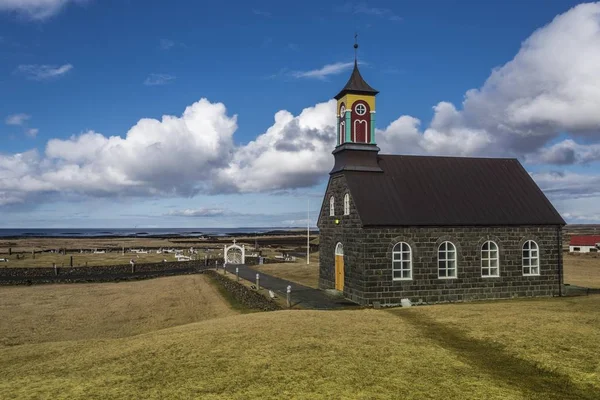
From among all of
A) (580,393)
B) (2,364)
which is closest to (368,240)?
(580,393)

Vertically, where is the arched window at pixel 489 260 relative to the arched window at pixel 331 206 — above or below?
below

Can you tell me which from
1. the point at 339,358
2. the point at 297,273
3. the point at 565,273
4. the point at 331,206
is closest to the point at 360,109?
the point at 331,206

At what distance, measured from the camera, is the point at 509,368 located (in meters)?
14.1

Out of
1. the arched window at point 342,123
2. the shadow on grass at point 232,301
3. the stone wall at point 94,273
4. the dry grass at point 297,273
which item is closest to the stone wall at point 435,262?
the arched window at point 342,123

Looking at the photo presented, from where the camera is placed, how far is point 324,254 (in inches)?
1281

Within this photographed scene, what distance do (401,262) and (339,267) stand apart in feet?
16.2

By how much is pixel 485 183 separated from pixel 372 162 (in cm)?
777

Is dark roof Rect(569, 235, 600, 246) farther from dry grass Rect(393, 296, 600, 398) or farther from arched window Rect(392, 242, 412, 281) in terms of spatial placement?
arched window Rect(392, 242, 412, 281)

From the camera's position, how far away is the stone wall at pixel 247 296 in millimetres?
26516

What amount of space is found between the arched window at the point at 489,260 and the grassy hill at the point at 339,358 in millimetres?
4188

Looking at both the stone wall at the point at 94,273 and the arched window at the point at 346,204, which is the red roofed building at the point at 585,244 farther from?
the arched window at the point at 346,204

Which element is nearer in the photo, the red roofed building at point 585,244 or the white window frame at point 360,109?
the white window frame at point 360,109

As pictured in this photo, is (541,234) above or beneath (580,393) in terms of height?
above

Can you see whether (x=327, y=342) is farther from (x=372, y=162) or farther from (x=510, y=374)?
(x=372, y=162)
